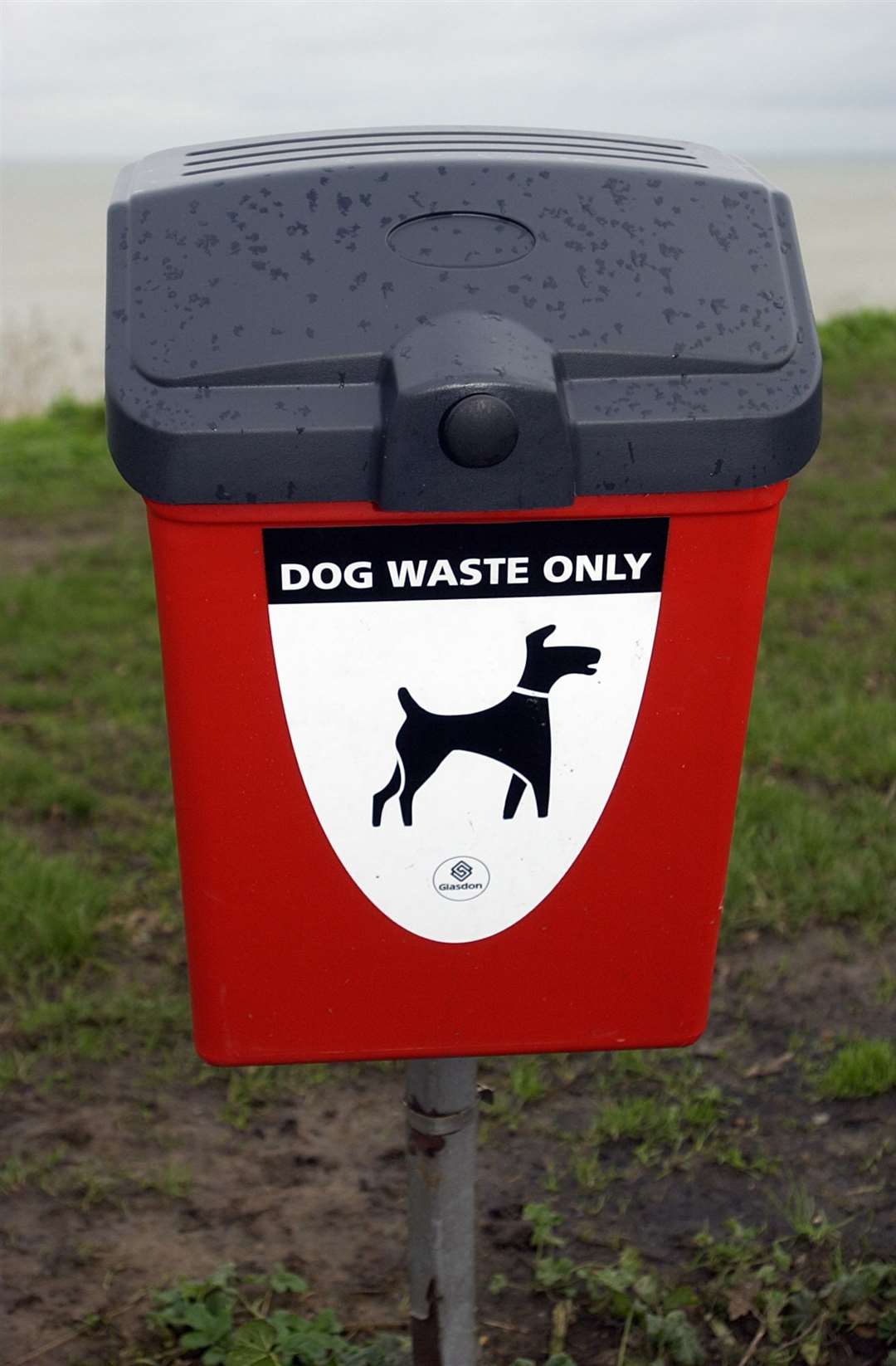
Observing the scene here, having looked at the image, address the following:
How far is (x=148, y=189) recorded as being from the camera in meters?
1.43

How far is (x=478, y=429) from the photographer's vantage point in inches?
50.7

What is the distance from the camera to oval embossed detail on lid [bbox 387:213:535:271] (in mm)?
1380

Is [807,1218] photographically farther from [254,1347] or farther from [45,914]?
[45,914]

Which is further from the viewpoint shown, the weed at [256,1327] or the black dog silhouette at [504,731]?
the weed at [256,1327]

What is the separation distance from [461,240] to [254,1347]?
52.3 inches

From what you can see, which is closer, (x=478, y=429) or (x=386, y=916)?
(x=478, y=429)

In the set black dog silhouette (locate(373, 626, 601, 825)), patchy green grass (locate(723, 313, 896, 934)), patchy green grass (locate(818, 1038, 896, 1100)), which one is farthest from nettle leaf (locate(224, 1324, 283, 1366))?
patchy green grass (locate(723, 313, 896, 934))

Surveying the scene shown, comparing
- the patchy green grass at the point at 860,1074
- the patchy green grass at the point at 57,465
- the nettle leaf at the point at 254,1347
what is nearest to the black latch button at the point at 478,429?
the nettle leaf at the point at 254,1347

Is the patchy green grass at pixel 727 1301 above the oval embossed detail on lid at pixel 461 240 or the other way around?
the other way around

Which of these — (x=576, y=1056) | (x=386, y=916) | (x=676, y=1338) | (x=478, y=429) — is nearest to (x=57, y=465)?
(x=576, y=1056)

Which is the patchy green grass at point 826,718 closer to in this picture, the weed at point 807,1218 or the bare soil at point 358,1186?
the bare soil at point 358,1186

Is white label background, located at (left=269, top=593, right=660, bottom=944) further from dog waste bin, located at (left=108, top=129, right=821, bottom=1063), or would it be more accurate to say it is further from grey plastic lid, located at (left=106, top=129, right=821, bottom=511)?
grey plastic lid, located at (left=106, top=129, right=821, bottom=511)

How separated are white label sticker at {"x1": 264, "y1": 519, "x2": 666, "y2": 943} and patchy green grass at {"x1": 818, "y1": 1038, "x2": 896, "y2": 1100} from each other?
1.18 metres

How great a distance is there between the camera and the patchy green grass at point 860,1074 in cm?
245
